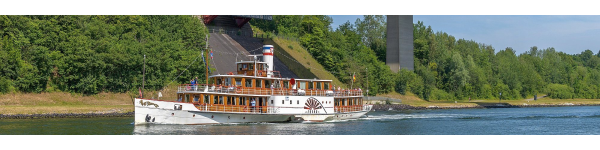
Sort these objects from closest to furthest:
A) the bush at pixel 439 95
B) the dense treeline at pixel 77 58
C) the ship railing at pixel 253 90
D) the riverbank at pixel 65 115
Answer: the ship railing at pixel 253 90 → the riverbank at pixel 65 115 → the dense treeline at pixel 77 58 → the bush at pixel 439 95

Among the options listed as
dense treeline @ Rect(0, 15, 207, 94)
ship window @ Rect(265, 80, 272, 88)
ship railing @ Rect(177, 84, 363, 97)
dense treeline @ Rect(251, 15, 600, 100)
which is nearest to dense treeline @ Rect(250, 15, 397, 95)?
dense treeline @ Rect(251, 15, 600, 100)

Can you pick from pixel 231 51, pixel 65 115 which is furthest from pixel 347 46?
pixel 65 115

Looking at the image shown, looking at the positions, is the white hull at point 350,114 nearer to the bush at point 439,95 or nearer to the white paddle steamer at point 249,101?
the white paddle steamer at point 249,101

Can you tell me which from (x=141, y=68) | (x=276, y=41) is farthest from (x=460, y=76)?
(x=141, y=68)

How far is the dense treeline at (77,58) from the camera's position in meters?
61.2

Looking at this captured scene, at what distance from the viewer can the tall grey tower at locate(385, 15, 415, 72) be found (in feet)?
339

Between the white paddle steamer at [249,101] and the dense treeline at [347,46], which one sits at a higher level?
the dense treeline at [347,46]

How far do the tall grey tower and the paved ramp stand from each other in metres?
23.1

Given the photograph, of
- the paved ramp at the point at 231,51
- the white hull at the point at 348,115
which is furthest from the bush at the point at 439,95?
the white hull at the point at 348,115

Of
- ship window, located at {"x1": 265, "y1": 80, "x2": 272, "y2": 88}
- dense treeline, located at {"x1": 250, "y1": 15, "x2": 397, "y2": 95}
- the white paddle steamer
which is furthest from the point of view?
dense treeline, located at {"x1": 250, "y1": 15, "x2": 397, "y2": 95}

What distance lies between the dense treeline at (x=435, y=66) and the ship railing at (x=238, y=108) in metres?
48.3

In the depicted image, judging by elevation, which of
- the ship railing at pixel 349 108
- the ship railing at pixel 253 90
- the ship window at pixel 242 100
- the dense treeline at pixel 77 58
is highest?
the dense treeline at pixel 77 58

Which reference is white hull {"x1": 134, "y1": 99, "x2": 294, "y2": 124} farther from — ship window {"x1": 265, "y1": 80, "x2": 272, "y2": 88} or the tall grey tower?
the tall grey tower
